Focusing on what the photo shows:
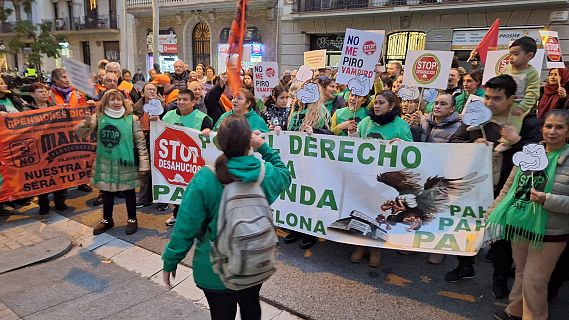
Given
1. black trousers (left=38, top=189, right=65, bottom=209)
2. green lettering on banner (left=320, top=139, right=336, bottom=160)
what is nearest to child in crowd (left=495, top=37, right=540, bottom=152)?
green lettering on banner (left=320, top=139, right=336, bottom=160)

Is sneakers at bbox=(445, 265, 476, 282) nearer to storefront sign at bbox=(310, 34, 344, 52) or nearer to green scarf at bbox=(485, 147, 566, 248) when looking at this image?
green scarf at bbox=(485, 147, 566, 248)

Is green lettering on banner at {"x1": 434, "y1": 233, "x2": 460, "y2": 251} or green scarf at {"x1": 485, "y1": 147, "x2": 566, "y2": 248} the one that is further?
green lettering on banner at {"x1": 434, "y1": 233, "x2": 460, "y2": 251}

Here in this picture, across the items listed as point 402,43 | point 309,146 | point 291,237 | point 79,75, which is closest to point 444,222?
point 309,146

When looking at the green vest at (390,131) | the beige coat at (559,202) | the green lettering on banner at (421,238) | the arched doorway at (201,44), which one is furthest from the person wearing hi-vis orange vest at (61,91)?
the arched doorway at (201,44)

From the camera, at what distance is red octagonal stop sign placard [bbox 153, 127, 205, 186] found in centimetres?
496

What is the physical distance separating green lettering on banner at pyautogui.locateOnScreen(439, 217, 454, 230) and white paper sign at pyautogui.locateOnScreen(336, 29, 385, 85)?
69.2 inches

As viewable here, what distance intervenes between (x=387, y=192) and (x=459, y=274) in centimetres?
100

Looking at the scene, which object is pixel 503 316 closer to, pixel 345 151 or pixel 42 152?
pixel 345 151

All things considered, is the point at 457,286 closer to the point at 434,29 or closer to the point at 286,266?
the point at 286,266

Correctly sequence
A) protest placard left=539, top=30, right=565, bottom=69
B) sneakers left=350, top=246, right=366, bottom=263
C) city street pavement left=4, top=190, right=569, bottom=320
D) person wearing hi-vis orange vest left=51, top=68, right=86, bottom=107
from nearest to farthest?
city street pavement left=4, top=190, right=569, bottom=320
sneakers left=350, top=246, right=366, bottom=263
protest placard left=539, top=30, right=565, bottom=69
person wearing hi-vis orange vest left=51, top=68, right=86, bottom=107

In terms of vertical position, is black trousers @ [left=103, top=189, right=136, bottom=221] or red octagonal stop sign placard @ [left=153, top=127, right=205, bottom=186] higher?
red octagonal stop sign placard @ [left=153, top=127, right=205, bottom=186]

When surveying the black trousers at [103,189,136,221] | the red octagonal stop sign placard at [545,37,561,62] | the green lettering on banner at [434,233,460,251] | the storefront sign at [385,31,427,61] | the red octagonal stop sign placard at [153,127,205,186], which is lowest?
the black trousers at [103,189,136,221]

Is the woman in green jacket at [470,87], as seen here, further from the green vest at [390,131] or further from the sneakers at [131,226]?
the sneakers at [131,226]


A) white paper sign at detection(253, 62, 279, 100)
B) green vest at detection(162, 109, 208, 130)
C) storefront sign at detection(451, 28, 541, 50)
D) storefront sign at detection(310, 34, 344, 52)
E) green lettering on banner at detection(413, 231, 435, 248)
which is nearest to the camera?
green lettering on banner at detection(413, 231, 435, 248)
